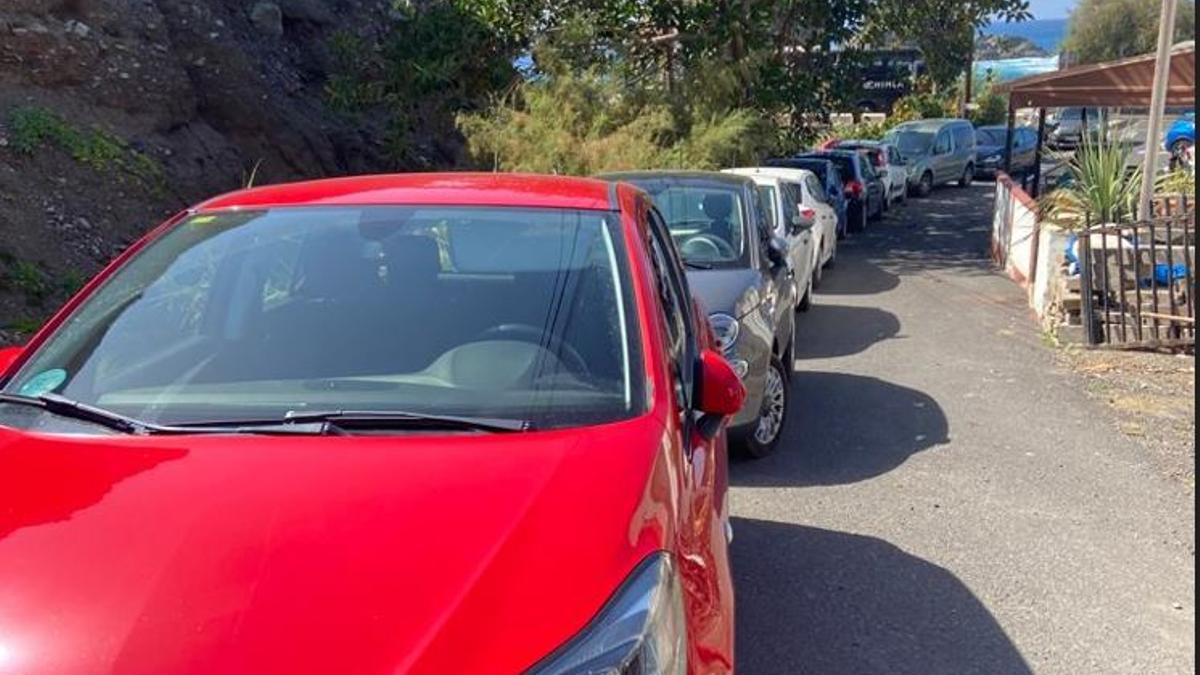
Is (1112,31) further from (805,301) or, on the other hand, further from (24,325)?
(24,325)

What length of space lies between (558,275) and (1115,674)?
2.67 metres

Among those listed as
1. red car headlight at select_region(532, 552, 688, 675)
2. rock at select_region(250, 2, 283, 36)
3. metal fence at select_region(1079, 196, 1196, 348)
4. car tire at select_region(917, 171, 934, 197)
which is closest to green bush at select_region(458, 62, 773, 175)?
rock at select_region(250, 2, 283, 36)

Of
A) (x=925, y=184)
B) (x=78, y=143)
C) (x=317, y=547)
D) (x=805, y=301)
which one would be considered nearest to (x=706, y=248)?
(x=805, y=301)

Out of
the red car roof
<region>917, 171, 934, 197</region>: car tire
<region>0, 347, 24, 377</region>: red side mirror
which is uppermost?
the red car roof

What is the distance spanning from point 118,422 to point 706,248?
537 centimetres

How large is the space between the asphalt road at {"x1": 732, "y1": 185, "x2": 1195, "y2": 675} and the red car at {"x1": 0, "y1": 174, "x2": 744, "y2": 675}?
3.98 feet

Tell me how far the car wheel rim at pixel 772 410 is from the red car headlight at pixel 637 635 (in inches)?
178

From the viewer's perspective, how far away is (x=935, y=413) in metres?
8.29

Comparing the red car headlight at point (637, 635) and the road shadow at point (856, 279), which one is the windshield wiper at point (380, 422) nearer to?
the red car headlight at point (637, 635)

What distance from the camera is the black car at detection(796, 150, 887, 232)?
21109 millimetres

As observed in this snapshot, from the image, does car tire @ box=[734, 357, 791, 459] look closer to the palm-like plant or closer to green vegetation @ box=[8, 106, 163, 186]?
the palm-like plant

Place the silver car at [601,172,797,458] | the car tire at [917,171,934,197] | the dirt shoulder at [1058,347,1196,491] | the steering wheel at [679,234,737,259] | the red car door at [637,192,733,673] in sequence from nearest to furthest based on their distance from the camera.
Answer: the red car door at [637,192,733,673] < the silver car at [601,172,797,458] < the dirt shoulder at [1058,347,1196,491] < the steering wheel at [679,234,737,259] < the car tire at [917,171,934,197]

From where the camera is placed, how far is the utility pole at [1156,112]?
11.0 m

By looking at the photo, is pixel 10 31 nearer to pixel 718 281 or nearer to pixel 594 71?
pixel 594 71
